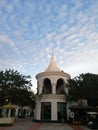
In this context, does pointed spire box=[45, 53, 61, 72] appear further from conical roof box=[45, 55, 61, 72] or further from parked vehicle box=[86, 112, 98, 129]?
parked vehicle box=[86, 112, 98, 129]

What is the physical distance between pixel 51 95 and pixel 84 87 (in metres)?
6.11

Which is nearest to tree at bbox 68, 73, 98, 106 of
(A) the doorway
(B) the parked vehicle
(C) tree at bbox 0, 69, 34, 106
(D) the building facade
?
(D) the building facade

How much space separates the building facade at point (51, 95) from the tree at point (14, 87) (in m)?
2.44

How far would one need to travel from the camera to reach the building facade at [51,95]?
31891mm

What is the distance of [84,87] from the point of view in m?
29.9

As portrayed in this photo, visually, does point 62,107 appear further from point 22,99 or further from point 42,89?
point 22,99

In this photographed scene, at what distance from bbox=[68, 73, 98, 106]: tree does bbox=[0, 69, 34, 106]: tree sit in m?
8.12

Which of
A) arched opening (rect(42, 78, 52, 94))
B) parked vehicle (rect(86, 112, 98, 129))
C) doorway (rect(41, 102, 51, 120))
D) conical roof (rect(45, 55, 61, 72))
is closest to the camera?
parked vehicle (rect(86, 112, 98, 129))

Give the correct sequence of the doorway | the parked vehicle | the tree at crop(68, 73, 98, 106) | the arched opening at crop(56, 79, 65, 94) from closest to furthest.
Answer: the parked vehicle → the tree at crop(68, 73, 98, 106) → the doorway → the arched opening at crop(56, 79, 65, 94)

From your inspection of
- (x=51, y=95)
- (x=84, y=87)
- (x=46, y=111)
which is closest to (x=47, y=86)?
(x=51, y=95)

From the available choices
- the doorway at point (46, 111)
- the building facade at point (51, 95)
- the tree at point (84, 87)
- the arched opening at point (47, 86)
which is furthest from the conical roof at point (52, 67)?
the doorway at point (46, 111)

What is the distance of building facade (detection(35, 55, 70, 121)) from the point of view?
105 feet

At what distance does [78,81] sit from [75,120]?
6568 millimetres

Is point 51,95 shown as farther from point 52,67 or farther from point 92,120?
point 92,120
